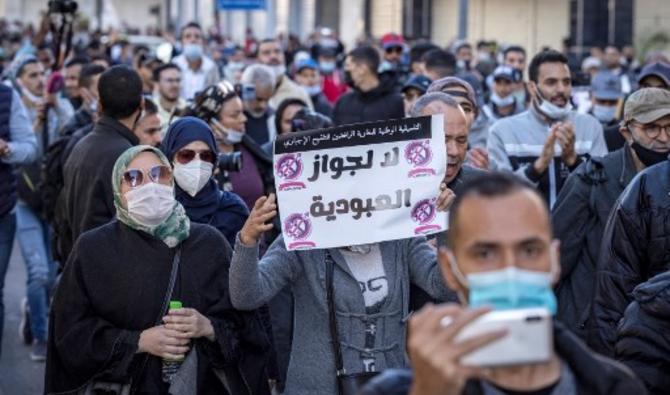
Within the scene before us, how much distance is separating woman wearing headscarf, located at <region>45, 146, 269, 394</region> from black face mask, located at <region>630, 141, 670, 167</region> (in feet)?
7.44

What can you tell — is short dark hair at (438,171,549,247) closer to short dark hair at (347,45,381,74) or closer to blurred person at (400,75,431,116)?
blurred person at (400,75,431,116)

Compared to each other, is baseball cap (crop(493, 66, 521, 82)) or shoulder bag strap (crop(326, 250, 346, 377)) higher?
baseball cap (crop(493, 66, 521, 82))

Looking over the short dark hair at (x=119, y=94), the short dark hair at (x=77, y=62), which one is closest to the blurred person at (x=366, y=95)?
the short dark hair at (x=77, y=62)

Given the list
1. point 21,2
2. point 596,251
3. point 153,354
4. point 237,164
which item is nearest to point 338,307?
point 153,354

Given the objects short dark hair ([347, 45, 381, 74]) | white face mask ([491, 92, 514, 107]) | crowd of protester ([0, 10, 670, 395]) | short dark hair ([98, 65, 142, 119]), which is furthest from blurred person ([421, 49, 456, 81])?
short dark hair ([98, 65, 142, 119])

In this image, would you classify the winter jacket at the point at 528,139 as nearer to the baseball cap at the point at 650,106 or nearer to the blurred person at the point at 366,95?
the baseball cap at the point at 650,106

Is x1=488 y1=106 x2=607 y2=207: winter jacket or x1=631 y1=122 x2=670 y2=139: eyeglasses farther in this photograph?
x1=488 y1=106 x2=607 y2=207: winter jacket

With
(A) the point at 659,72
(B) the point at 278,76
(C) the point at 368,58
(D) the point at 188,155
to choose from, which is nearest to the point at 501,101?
(C) the point at 368,58

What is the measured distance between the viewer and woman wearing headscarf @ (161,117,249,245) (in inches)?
266

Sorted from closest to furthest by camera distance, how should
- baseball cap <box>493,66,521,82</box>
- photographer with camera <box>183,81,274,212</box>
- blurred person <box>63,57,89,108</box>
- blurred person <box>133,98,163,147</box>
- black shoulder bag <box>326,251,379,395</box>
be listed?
black shoulder bag <box>326,251,379,395</box> → blurred person <box>133,98,163,147</box> → photographer with camera <box>183,81,274,212</box> → blurred person <box>63,57,89,108</box> → baseball cap <box>493,66,521,82</box>

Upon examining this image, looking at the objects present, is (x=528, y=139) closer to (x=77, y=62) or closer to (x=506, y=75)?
(x=506, y=75)

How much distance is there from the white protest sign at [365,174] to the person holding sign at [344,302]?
0.47 ft

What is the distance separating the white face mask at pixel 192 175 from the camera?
6.77 meters

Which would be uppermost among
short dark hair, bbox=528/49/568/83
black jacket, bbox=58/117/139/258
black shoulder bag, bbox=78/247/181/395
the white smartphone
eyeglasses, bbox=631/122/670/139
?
short dark hair, bbox=528/49/568/83
